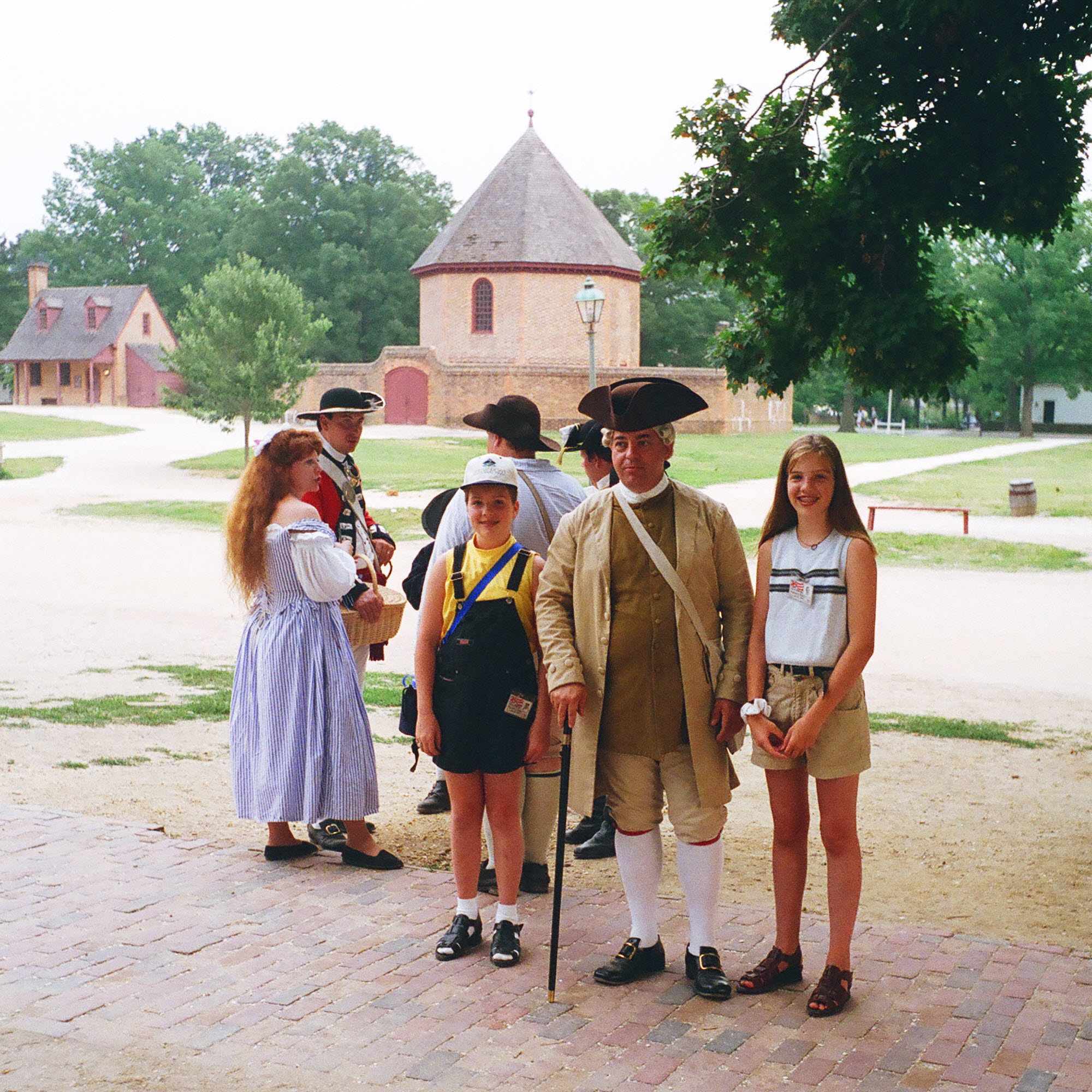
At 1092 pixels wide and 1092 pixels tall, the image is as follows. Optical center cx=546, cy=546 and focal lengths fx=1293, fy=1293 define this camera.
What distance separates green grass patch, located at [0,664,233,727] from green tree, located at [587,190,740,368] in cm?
5682

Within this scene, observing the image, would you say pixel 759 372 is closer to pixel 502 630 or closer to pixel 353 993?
pixel 502 630

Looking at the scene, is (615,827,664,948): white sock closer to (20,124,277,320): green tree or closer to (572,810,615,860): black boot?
(572,810,615,860): black boot

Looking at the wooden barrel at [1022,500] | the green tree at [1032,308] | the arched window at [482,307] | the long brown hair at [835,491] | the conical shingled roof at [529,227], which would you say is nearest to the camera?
the long brown hair at [835,491]

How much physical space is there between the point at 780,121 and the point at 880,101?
22.0 inches

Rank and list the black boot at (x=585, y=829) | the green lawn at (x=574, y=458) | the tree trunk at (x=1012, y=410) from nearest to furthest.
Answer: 1. the black boot at (x=585, y=829)
2. the green lawn at (x=574, y=458)
3. the tree trunk at (x=1012, y=410)

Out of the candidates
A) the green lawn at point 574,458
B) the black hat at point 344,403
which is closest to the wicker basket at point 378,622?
the black hat at point 344,403

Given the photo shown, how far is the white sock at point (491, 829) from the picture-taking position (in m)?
4.78

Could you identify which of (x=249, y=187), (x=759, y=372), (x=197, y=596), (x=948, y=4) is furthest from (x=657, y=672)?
(x=249, y=187)

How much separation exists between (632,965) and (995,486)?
30.6m

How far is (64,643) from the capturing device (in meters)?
Result: 12.0

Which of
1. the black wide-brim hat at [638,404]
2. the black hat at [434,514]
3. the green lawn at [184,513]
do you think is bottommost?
the green lawn at [184,513]

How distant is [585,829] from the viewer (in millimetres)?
6254

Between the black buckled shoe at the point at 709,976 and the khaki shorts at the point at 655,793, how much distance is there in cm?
39

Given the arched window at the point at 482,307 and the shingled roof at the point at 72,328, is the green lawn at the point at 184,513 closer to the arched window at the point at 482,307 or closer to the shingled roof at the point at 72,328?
the arched window at the point at 482,307
